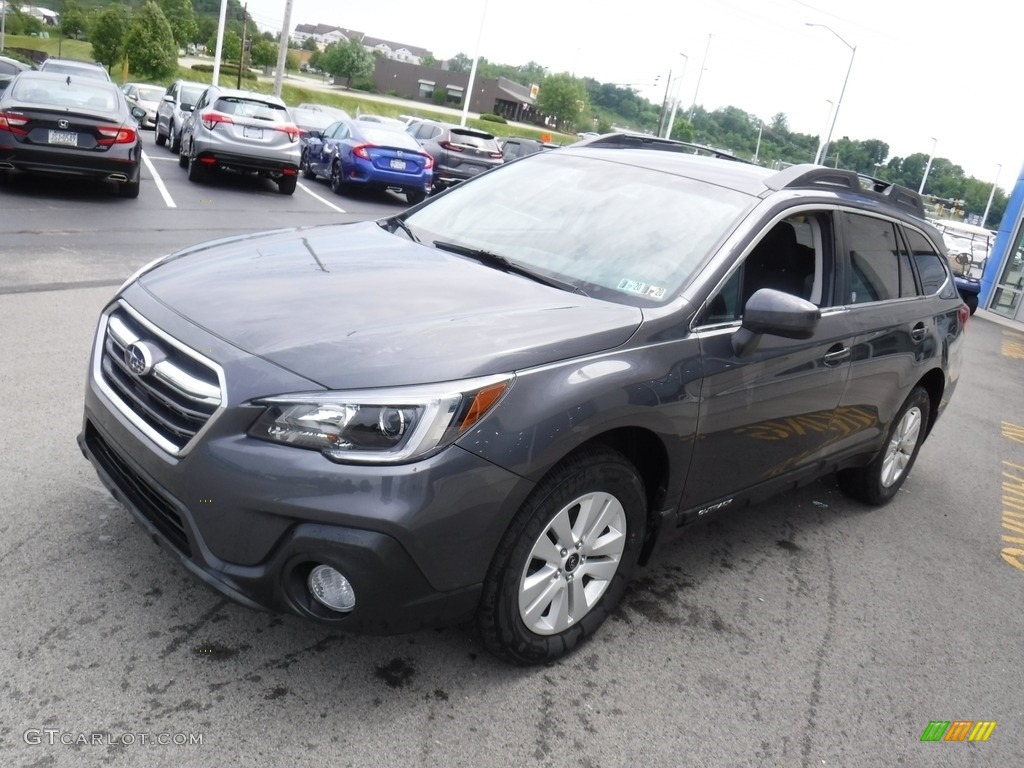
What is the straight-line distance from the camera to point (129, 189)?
40.2 ft

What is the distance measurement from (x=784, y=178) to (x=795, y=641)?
1.99 meters

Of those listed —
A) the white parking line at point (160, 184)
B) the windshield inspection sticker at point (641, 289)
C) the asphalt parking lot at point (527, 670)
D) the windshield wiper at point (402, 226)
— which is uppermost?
the windshield inspection sticker at point (641, 289)

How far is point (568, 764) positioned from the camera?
106 inches

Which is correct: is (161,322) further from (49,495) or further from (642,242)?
(642,242)

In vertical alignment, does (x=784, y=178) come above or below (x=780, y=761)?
above

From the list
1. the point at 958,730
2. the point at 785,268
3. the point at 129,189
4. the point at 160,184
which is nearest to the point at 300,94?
the point at 160,184

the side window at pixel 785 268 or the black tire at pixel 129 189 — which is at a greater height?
the side window at pixel 785 268

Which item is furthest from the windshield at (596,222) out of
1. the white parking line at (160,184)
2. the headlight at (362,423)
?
the white parking line at (160,184)

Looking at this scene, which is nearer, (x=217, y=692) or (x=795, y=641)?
(x=217, y=692)

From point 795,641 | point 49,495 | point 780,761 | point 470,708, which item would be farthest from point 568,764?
point 49,495

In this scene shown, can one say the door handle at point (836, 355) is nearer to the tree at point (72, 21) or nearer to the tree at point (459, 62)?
the tree at point (72, 21)

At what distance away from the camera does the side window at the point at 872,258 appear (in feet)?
14.1

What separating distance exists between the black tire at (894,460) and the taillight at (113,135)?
9.86 meters

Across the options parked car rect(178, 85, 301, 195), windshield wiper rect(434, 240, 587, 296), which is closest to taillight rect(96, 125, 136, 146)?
parked car rect(178, 85, 301, 195)
